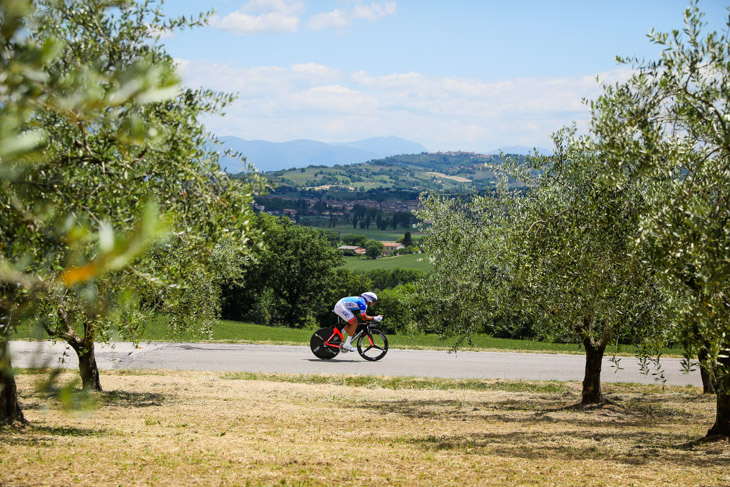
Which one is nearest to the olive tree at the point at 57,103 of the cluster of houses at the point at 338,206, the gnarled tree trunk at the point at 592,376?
the gnarled tree trunk at the point at 592,376

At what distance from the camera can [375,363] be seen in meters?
24.3

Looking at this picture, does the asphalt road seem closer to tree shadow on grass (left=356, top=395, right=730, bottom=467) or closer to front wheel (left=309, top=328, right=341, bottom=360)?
front wheel (left=309, top=328, right=341, bottom=360)

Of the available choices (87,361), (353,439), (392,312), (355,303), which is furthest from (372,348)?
(392,312)

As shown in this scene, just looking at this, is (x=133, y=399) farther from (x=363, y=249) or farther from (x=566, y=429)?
(x=363, y=249)

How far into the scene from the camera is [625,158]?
8.98 meters

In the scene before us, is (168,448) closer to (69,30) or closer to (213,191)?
(213,191)

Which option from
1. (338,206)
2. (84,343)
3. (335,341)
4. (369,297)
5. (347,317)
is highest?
(338,206)

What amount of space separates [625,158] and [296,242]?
198ft

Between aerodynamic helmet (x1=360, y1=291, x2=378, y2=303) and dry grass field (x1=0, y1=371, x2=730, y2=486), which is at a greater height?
aerodynamic helmet (x1=360, y1=291, x2=378, y2=303)

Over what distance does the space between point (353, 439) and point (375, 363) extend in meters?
13.2

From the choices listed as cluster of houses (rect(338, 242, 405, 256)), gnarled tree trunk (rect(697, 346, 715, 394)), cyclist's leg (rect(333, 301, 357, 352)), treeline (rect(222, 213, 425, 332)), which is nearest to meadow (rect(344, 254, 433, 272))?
cluster of houses (rect(338, 242, 405, 256))

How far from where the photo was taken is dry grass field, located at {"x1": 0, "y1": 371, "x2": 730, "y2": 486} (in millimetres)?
8406

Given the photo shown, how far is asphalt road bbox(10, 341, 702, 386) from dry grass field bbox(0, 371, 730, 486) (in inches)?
164

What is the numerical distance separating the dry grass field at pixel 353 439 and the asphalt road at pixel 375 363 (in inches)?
164
